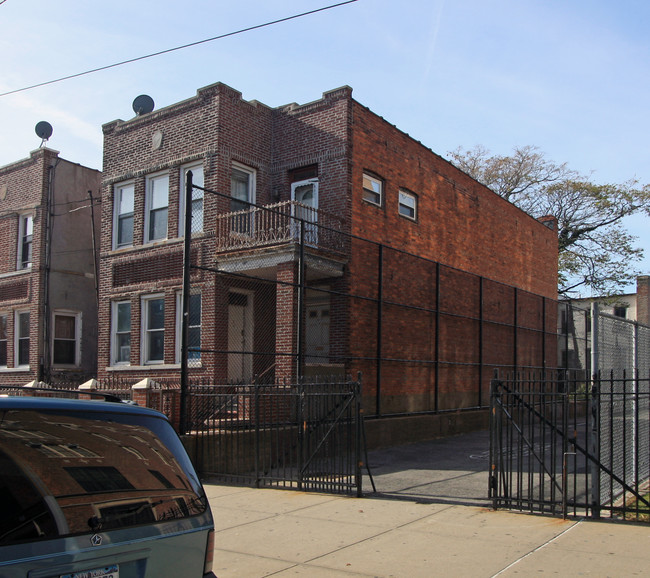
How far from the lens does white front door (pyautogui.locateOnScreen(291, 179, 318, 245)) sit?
15969 mm

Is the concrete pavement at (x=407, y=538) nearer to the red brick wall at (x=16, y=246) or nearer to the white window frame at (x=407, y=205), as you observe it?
the white window frame at (x=407, y=205)

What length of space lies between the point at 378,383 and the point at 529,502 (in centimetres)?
842

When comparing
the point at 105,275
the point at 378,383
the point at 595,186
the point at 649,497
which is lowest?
the point at 649,497

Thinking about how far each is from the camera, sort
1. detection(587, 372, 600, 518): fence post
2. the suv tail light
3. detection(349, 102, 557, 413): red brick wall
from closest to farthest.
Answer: the suv tail light, detection(587, 372, 600, 518): fence post, detection(349, 102, 557, 413): red brick wall

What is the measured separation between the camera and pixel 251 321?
17.7m

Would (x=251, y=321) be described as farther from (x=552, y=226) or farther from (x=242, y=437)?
(x=552, y=226)

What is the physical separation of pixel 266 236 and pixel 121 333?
6.08m

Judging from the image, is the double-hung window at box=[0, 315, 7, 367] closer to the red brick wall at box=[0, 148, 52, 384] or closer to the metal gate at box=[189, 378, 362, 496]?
the red brick wall at box=[0, 148, 52, 384]

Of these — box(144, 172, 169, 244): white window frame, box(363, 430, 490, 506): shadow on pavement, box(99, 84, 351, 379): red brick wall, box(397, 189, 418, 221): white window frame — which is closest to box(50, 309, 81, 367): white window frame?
box(99, 84, 351, 379): red brick wall

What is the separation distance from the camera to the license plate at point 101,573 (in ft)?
10.1

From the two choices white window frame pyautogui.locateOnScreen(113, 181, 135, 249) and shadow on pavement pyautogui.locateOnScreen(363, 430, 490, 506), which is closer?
shadow on pavement pyautogui.locateOnScreen(363, 430, 490, 506)

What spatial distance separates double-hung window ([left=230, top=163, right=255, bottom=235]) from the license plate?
13.7m

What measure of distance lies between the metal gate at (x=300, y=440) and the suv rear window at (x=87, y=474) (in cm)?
633

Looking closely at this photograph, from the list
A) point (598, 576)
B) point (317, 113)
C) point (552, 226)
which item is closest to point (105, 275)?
point (317, 113)
